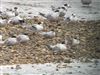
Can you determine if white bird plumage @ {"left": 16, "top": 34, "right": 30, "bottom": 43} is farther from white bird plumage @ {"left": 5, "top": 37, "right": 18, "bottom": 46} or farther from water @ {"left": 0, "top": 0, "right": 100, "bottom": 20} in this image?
water @ {"left": 0, "top": 0, "right": 100, "bottom": 20}

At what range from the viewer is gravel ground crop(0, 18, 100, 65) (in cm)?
522

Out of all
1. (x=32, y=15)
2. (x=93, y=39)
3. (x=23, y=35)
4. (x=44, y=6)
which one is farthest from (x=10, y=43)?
(x=44, y=6)

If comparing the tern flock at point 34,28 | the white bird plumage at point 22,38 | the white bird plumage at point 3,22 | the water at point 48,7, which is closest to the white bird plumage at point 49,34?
the tern flock at point 34,28

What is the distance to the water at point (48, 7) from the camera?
8.59 metres

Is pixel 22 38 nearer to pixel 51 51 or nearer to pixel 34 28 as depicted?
pixel 51 51

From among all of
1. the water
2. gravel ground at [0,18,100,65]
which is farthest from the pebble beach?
the water

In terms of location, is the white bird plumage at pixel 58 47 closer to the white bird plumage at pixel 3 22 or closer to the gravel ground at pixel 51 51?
the gravel ground at pixel 51 51

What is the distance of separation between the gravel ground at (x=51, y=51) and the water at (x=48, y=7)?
4.42ft

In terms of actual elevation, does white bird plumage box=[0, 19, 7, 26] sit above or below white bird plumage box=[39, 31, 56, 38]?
above

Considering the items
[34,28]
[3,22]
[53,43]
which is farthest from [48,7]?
[53,43]

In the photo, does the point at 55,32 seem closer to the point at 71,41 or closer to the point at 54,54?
the point at 71,41

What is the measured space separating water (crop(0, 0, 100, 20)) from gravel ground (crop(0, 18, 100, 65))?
1.35m

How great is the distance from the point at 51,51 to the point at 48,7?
3954mm

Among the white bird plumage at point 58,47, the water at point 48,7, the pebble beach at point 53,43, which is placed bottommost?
the water at point 48,7
